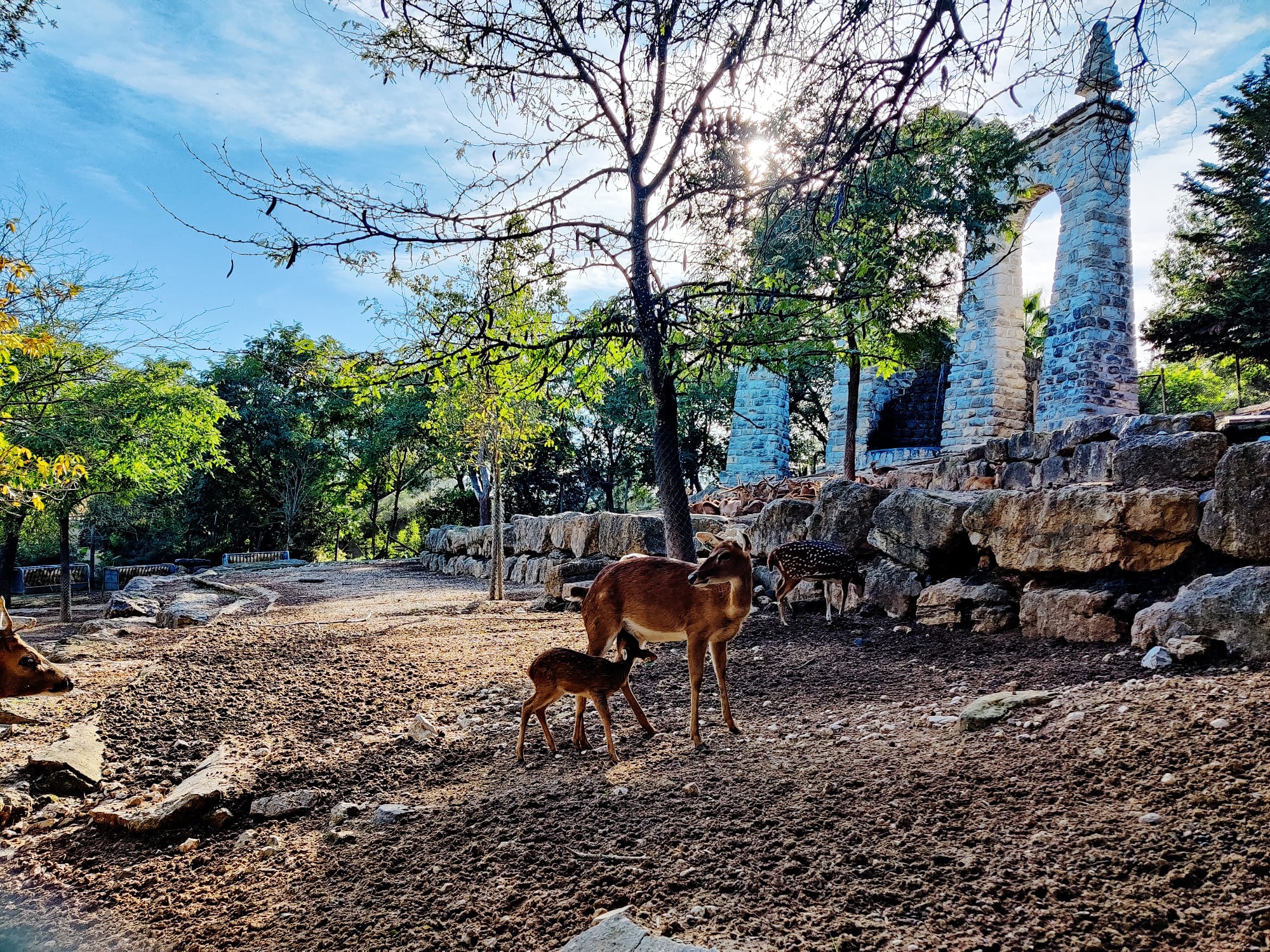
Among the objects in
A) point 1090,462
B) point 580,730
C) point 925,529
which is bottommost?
point 580,730

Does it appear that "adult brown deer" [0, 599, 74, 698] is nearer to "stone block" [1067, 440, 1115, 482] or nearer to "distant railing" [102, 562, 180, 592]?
"stone block" [1067, 440, 1115, 482]

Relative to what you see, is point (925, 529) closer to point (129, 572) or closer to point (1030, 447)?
point (1030, 447)

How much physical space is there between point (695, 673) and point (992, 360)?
13502 mm

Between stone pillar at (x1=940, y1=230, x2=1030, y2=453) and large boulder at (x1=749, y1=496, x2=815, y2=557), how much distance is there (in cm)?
818

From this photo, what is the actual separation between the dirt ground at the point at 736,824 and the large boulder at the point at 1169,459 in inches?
55.5

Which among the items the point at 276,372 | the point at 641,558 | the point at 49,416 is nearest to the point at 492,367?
the point at 276,372

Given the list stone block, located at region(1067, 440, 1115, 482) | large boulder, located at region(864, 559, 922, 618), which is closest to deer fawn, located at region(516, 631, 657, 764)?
large boulder, located at region(864, 559, 922, 618)

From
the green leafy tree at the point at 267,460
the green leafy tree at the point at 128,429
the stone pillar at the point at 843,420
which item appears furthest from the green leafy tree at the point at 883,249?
the green leafy tree at the point at 267,460

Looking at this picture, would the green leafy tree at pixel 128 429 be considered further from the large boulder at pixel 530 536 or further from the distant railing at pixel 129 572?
the distant railing at pixel 129 572

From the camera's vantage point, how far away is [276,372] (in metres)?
4.70

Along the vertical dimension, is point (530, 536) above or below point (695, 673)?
above

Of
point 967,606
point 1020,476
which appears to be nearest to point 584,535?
point 1020,476

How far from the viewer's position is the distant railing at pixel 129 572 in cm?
2302

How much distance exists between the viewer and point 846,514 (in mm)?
7242
